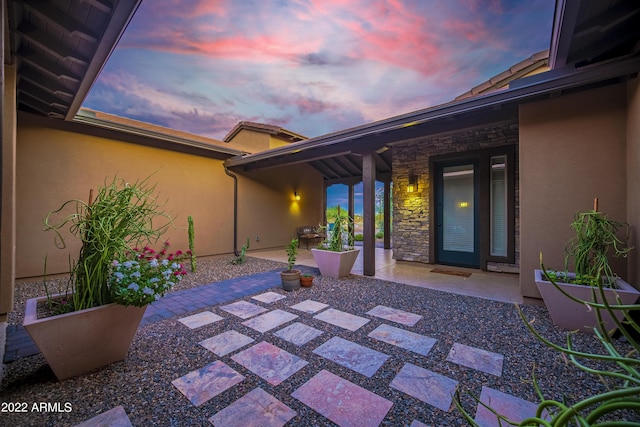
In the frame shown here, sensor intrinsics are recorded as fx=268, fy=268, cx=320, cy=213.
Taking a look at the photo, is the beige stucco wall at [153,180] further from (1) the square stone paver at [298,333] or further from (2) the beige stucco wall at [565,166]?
(2) the beige stucco wall at [565,166]

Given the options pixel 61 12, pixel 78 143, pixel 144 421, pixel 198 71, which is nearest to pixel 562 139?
pixel 144 421

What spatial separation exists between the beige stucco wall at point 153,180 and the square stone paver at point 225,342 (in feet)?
11.2

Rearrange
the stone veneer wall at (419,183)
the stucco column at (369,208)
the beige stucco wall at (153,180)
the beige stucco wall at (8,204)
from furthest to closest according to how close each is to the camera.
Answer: the stone veneer wall at (419,183)
the stucco column at (369,208)
the beige stucco wall at (153,180)
the beige stucco wall at (8,204)

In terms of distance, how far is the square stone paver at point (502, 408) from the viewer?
5.21ft

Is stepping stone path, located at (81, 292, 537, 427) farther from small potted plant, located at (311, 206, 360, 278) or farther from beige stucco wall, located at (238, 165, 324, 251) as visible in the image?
beige stucco wall, located at (238, 165, 324, 251)

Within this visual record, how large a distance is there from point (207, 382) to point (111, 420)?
549 mm

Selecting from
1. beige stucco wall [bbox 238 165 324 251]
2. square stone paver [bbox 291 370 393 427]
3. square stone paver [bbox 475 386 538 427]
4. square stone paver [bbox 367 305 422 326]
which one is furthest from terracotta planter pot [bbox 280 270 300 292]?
beige stucco wall [bbox 238 165 324 251]

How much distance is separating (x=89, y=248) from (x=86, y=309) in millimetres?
459

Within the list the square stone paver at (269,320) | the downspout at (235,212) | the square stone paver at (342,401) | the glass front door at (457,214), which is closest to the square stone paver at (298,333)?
the square stone paver at (269,320)

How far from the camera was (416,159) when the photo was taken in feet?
20.4

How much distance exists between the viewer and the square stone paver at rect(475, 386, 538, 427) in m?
1.59

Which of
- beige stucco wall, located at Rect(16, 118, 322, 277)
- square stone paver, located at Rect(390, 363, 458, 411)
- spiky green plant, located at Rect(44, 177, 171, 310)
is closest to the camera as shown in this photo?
square stone paver, located at Rect(390, 363, 458, 411)

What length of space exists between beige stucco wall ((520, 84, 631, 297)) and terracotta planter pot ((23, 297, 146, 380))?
4422 mm

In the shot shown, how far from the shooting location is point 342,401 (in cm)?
176
